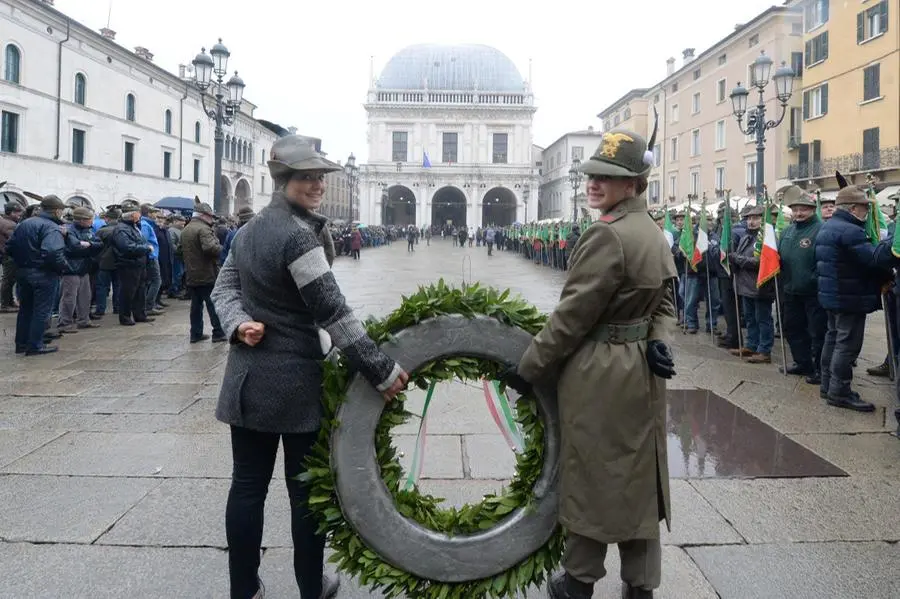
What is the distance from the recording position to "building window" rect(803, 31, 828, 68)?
93.1ft

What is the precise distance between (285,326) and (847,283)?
480 cm

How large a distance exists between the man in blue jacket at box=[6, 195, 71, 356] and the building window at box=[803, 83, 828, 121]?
99.9 feet

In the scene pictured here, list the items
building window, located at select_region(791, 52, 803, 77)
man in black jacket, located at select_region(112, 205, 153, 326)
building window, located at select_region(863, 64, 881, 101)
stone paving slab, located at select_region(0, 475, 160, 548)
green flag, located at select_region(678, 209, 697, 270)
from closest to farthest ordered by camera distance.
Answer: stone paving slab, located at select_region(0, 475, 160, 548), green flag, located at select_region(678, 209, 697, 270), man in black jacket, located at select_region(112, 205, 153, 326), building window, located at select_region(863, 64, 881, 101), building window, located at select_region(791, 52, 803, 77)

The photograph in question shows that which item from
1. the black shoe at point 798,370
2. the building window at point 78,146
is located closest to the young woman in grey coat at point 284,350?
the black shoe at point 798,370

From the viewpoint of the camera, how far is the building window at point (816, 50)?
2839cm

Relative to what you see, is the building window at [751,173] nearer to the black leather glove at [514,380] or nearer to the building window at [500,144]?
the building window at [500,144]

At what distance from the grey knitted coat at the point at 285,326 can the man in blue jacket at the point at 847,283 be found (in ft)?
15.0

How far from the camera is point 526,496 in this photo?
248cm

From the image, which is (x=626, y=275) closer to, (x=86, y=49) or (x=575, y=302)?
(x=575, y=302)

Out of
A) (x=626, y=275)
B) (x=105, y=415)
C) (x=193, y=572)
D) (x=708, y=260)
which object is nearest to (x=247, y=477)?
(x=193, y=572)

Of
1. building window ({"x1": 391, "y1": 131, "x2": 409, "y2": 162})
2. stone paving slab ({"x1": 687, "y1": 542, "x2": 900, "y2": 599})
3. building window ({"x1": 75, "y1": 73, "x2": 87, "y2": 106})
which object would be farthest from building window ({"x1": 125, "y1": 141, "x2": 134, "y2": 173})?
stone paving slab ({"x1": 687, "y1": 542, "x2": 900, "y2": 599})

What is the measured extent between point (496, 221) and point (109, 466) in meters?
67.5

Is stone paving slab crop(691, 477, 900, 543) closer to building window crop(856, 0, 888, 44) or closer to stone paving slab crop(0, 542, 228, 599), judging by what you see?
stone paving slab crop(0, 542, 228, 599)

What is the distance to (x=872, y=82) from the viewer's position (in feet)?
83.3
